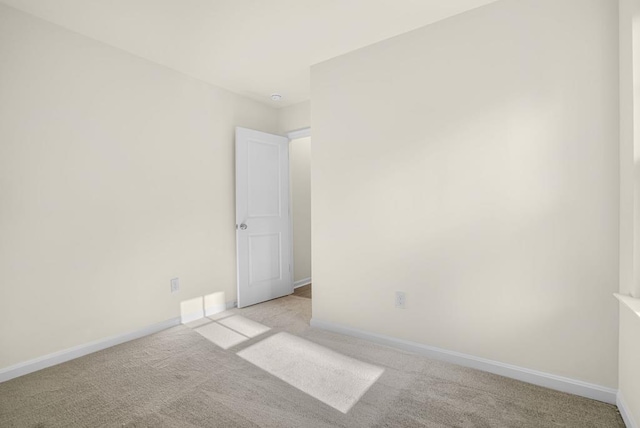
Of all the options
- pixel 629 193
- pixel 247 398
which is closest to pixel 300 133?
pixel 247 398

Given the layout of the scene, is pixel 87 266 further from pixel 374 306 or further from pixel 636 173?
pixel 636 173

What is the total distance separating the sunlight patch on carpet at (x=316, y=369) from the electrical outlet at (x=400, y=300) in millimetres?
535

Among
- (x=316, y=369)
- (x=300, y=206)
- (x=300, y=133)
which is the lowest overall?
(x=316, y=369)

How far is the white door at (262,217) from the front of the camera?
376 cm

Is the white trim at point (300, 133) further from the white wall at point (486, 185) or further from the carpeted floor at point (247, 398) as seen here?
the carpeted floor at point (247, 398)

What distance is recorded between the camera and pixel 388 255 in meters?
2.70

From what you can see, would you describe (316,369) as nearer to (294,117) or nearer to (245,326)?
(245,326)

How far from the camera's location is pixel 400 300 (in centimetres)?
263

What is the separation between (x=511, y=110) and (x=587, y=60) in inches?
17.6

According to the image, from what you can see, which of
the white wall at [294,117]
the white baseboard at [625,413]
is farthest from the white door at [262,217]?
the white baseboard at [625,413]

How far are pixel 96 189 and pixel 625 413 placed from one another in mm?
3792

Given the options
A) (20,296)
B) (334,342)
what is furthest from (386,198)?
(20,296)

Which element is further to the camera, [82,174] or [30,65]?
[82,174]

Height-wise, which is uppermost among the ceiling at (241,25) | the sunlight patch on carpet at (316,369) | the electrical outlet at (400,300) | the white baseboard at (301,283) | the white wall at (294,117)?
the ceiling at (241,25)
